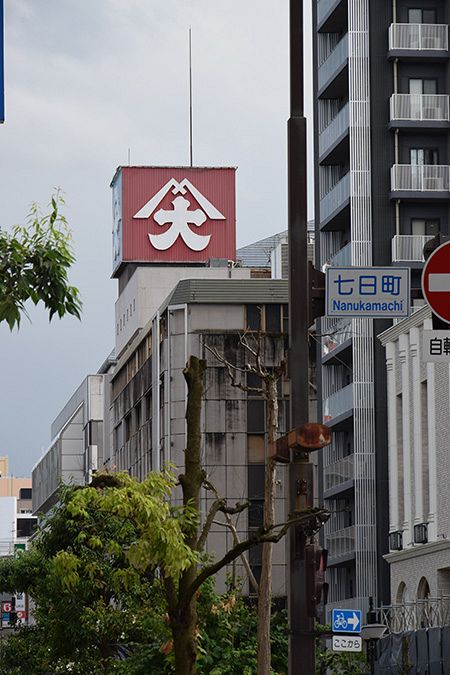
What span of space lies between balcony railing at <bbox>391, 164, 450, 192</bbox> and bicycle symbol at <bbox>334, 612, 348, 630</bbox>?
3741cm

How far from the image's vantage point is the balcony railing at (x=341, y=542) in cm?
6756

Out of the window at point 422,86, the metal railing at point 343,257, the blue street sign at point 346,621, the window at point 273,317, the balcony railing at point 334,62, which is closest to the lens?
the blue street sign at point 346,621

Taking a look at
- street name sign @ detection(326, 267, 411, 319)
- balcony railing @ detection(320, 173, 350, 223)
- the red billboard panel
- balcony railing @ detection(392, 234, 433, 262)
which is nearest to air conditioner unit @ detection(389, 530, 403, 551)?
balcony railing @ detection(392, 234, 433, 262)

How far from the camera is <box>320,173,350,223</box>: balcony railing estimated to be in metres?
69.6

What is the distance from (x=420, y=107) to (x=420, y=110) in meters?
0.12

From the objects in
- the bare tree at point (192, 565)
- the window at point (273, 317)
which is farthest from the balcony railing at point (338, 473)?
the bare tree at point (192, 565)

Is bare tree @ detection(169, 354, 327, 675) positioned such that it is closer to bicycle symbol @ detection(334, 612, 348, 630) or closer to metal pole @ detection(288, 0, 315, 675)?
metal pole @ detection(288, 0, 315, 675)

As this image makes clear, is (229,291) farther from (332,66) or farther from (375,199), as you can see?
(375,199)

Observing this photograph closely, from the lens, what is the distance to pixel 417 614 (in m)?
54.9

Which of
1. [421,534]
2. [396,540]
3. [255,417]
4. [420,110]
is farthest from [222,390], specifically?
[421,534]

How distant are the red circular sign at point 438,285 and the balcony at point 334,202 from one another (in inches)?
2244

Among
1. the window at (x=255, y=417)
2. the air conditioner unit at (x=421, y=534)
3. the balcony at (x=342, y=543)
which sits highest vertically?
the window at (x=255, y=417)

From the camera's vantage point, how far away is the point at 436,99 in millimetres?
67750

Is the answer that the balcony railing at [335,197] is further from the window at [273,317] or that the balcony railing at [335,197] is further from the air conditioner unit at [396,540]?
the air conditioner unit at [396,540]
